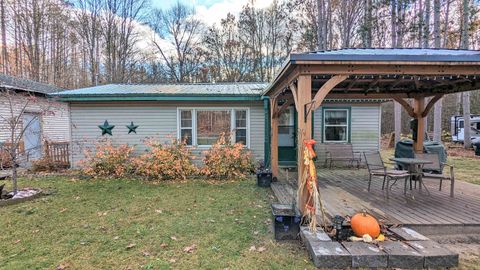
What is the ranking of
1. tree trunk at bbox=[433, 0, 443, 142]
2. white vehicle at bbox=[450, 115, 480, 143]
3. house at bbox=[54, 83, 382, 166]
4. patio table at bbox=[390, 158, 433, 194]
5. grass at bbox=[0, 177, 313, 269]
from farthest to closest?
1. white vehicle at bbox=[450, 115, 480, 143]
2. tree trunk at bbox=[433, 0, 443, 142]
3. house at bbox=[54, 83, 382, 166]
4. patio table at bbox=[390, 158, 433, 194]
5. grass at bbox=[0, 177, 313, 269]

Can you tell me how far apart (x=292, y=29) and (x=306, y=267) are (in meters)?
17.2

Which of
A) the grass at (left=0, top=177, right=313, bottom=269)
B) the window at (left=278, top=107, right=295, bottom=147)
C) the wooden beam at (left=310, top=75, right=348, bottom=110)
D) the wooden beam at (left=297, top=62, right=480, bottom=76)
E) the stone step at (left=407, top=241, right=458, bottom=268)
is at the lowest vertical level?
the grass at (left=0, top=177, right=313, bottom=269)

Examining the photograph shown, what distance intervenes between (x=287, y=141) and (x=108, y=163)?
568 centimetres

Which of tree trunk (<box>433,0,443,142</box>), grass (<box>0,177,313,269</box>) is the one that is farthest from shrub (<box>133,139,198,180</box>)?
tree trunk (<box>433,0,443,142</box>)

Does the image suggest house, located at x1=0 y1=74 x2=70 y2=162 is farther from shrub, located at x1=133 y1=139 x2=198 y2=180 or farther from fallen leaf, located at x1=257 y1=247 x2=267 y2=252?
fallen leaf, located at x1=257 y1=247 x2=267 y2=252

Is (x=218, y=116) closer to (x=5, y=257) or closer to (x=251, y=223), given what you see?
(x=251, y=223)

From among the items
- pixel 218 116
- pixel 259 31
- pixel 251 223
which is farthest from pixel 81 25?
pixel 251 223

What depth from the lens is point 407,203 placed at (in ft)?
15.0

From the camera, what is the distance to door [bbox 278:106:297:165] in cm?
920

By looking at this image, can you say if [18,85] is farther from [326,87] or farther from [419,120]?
[419,120]

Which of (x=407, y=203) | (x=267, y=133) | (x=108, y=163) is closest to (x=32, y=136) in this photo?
(x=108, y=163)

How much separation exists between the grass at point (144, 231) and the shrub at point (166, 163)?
1.20 m

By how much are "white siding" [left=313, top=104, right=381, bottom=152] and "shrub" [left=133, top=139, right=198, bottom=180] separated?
4383 mm

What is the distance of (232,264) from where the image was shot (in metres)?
2.92
